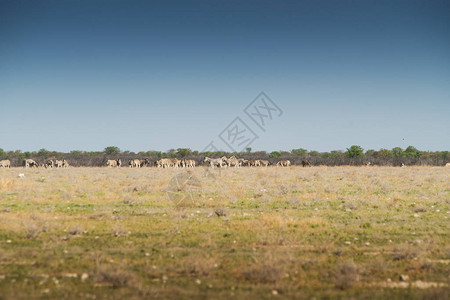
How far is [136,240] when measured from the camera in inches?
373

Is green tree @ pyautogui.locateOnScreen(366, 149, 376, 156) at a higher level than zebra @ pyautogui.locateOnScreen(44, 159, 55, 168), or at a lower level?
higher

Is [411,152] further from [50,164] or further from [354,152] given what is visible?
[50,164]

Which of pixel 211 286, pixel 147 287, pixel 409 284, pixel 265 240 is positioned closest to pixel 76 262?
pixel 147 287

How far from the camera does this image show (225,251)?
8523 mm

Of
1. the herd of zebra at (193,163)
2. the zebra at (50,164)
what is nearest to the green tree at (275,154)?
the herd of zebra at (193,163)

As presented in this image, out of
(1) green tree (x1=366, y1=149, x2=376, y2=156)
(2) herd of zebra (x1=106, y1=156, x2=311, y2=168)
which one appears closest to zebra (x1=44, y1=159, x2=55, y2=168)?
(2) herd of zebra (x1=106, y1=156, x2=311, y2=168)

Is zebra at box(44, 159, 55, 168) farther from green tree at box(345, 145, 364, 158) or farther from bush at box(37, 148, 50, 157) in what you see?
green tree at box(345, 145, 364, 158)

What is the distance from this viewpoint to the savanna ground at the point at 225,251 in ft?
20.2

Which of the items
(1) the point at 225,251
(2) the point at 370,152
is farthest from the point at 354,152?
(1) the point at 225,251

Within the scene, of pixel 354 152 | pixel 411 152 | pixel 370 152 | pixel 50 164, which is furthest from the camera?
pixel 370 152

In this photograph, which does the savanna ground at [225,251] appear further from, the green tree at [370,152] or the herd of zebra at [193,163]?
the green tree at [370,152]

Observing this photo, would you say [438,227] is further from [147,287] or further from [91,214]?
[91,214]

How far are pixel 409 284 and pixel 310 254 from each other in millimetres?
2336

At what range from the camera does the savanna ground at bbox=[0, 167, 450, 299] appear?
616 cm
